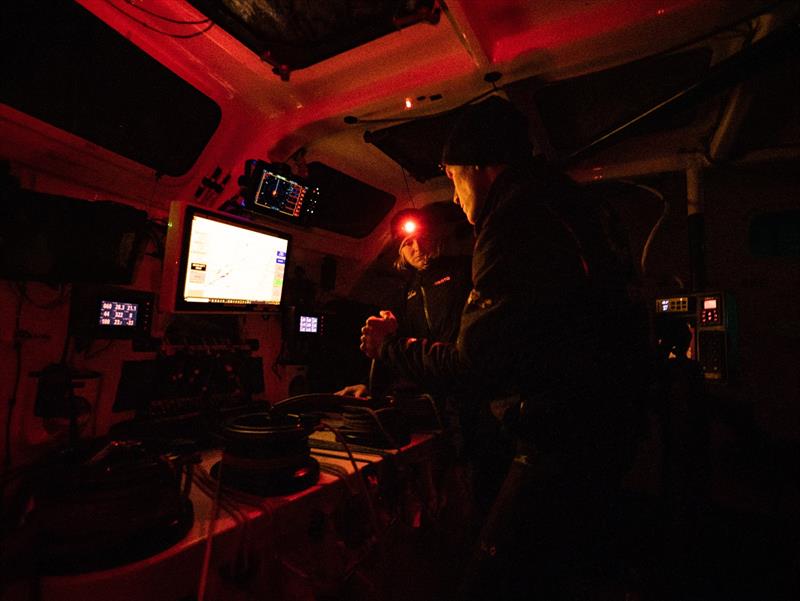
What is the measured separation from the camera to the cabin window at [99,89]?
1.52m

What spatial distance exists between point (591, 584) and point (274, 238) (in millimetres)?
2062

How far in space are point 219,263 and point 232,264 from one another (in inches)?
3.2

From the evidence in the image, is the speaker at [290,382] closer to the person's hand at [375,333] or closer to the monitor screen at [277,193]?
the monitor screen at [277,193]

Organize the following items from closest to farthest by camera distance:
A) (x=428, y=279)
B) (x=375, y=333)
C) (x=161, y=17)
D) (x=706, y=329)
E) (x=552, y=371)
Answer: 1. (x=552, y=371)
2. (x=161, y=17)
3. (x=375, y=333)
4. (x=706, y=329)
5. (x=428, y=279)

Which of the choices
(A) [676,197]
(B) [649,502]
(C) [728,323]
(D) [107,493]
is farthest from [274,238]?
(B) [649,502]

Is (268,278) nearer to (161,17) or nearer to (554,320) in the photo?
(161,17)

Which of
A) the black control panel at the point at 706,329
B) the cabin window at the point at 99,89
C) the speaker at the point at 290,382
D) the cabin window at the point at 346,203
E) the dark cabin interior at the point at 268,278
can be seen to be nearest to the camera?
the dark cabin interior at the point at 268,278

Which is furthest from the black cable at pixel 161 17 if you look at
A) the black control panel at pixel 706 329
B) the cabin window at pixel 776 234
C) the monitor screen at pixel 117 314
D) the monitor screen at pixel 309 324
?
the cabin window at pixel 776 234

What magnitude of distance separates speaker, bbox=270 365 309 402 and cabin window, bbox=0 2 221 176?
127 centimetres

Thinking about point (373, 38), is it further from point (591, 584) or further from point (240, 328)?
point (591, 584)

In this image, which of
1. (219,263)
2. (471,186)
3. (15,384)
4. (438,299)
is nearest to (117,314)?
(15,384)

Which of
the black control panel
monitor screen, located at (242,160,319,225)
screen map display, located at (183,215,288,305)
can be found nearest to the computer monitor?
screen map display, located at (183,215,288,305)

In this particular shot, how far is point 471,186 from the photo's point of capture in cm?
161

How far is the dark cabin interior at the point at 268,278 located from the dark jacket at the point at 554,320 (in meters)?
0.35
